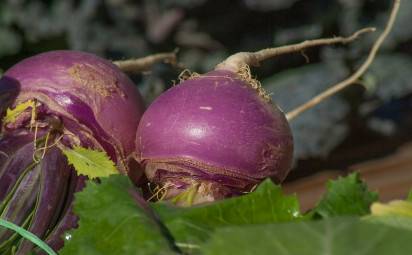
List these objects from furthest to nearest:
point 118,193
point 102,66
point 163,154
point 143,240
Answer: point 102,66 → point 163,154 → point 118,193 → point 143,240

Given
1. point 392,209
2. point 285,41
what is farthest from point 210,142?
point 285,41

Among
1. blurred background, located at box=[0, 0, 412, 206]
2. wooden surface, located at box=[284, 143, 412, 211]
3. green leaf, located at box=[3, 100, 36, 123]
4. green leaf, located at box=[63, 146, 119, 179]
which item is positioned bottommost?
wooden surface, located at box=[284, 143, 412, 211]

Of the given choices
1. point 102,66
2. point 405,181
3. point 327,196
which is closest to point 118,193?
point 327,196

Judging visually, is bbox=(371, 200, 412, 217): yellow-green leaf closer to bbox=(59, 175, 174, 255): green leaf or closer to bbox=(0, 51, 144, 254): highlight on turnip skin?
bbox=(59, 175, 174, 255): green leaf

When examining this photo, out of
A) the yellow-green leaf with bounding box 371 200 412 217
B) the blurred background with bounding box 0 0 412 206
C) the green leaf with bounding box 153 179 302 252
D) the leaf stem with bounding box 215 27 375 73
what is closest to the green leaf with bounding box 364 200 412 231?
the yellow-green leaf with bounding box 371 200 412 217

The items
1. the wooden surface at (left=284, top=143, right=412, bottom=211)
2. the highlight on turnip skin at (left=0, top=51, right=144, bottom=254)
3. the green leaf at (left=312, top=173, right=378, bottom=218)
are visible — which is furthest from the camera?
the wooden surface at (left=284, top=143, right=412, bottom=211)

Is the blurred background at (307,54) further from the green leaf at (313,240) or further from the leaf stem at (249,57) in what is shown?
the green leaf at (313,240)

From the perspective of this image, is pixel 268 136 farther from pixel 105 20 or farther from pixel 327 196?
pixel 105 20
